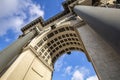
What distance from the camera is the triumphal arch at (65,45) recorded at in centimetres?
999

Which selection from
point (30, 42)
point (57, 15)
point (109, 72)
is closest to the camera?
point (109, 72)

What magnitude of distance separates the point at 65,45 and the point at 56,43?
6.30ft

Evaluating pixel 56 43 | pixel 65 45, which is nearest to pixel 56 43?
pixel 56 43

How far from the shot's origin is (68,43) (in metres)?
30.4

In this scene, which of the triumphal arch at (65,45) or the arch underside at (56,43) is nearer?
the triumphal arch at (65,45)

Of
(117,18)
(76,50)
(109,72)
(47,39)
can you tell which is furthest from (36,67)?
(117,18)

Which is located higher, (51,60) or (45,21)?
(45,21)

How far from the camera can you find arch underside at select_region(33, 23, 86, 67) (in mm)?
27850

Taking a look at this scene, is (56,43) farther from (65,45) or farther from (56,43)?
(65,45)

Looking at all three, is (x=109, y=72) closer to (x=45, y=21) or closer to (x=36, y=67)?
(x=36, y=67)

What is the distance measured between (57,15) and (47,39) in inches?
250

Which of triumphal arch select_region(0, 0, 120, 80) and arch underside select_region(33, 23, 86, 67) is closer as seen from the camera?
triumphal arch select_region(0, 0, 120, 80)

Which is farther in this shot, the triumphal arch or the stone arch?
the stone arch

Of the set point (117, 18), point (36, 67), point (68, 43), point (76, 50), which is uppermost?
point (117, 18)
